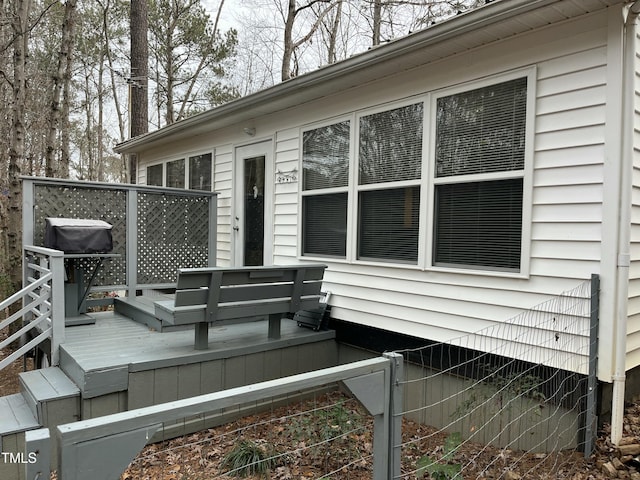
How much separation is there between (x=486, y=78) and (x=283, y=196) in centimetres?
286

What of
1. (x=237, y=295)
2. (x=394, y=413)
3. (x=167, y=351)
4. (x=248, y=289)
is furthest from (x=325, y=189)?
(x=394, y=413)

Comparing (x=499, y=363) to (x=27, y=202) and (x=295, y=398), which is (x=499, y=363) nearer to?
(x=295, y=398)

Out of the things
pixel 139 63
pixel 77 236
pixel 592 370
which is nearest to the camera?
pixel 592 370

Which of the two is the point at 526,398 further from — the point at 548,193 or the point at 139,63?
the point at 139,63

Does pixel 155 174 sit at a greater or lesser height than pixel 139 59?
lesser

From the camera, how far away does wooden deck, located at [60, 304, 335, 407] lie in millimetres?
3533

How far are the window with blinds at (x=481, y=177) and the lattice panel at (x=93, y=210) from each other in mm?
3947

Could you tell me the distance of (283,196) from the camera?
5.70 meters

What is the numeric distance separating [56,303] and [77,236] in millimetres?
1018

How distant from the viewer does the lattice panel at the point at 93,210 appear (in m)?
5.08

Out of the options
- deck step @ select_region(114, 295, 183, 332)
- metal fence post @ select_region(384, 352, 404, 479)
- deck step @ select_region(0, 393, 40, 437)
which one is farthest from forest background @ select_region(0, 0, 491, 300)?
metal fence post @ select_region(384, 352, 404, 479)

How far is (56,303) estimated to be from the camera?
3984mm

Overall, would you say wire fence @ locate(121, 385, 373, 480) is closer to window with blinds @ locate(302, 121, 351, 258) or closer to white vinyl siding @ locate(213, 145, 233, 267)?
window with blinds @ locate(302, 121, 351, 258)

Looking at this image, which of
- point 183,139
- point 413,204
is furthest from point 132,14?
point 413,204
